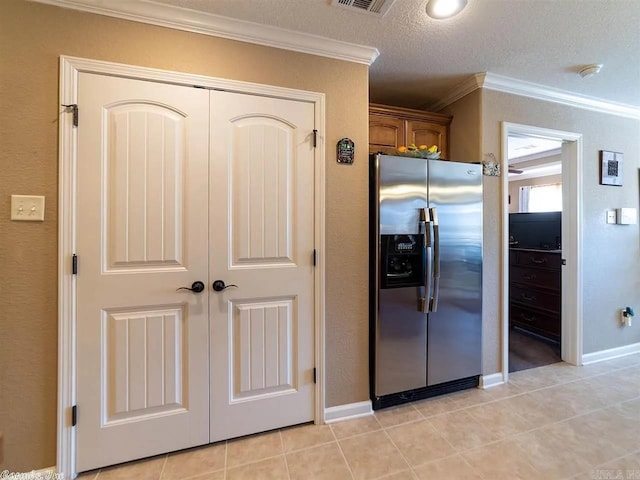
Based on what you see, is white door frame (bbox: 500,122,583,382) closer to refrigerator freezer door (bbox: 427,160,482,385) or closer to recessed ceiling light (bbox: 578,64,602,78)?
recessed ceiling light (bbox: 578,64,602,78)

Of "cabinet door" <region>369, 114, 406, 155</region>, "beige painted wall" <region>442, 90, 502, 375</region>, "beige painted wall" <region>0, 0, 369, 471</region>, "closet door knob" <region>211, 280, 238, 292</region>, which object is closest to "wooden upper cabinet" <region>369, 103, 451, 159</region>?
"cabinet door" <region>369, 114, 406, 155</region>

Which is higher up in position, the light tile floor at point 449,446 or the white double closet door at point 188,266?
the white double closet door at point 188,266

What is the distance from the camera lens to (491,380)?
2.34 m

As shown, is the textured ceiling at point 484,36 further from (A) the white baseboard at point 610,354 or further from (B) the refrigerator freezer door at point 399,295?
(A) the white baseboard at point 610,354

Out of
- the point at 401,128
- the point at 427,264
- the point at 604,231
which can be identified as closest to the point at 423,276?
the point at 427,264

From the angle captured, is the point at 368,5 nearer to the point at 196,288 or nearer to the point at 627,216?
the point at 196,288

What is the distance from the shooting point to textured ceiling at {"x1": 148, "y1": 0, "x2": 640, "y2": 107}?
156 cm

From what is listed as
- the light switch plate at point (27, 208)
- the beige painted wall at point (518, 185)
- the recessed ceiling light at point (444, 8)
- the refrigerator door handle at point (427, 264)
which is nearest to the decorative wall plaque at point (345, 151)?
the refrigerator door handle at point (427, 264)

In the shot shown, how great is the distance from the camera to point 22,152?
141 cm

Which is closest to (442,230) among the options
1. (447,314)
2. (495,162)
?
(447,314)

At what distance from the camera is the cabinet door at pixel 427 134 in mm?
2469

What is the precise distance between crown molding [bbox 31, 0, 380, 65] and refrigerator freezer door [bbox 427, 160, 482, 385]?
3.15 ft

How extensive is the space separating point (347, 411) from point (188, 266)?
1389 millimetres

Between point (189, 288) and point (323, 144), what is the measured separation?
118cm
